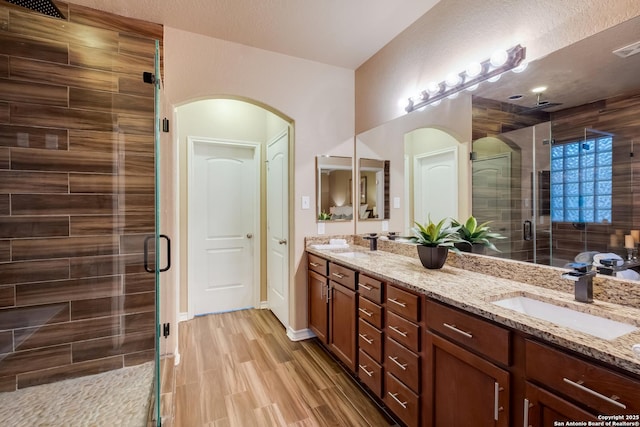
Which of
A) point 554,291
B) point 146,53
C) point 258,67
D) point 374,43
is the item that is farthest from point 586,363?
point 146,53

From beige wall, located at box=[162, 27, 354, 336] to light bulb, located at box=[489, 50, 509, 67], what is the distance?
1.51 meters

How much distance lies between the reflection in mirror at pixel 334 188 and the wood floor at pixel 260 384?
127 cm

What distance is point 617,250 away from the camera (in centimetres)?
125

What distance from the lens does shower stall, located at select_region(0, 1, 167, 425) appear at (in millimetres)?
1949

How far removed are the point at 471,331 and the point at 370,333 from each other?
2.58 feet

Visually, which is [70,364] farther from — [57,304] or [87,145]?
[87,145]

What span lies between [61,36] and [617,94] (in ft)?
10.7

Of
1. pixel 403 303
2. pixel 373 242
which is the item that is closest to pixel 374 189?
pixel 373 242

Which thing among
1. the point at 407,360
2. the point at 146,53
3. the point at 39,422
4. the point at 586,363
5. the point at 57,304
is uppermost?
the point at 146,53

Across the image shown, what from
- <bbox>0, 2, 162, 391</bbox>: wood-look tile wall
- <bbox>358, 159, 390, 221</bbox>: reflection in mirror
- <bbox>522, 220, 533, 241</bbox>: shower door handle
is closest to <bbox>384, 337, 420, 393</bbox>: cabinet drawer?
<bbox>522, 220, 533, 241</bbox>: shower door handle

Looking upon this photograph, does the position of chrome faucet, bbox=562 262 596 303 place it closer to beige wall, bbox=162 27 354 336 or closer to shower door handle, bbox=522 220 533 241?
shower door handle, bbox=522 220 533 241

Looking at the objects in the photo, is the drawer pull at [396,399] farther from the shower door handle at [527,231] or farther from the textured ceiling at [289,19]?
the textured ceiling at [289,19]

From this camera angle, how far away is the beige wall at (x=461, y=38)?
1.32 metres

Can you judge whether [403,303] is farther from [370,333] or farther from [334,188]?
[334,188]
